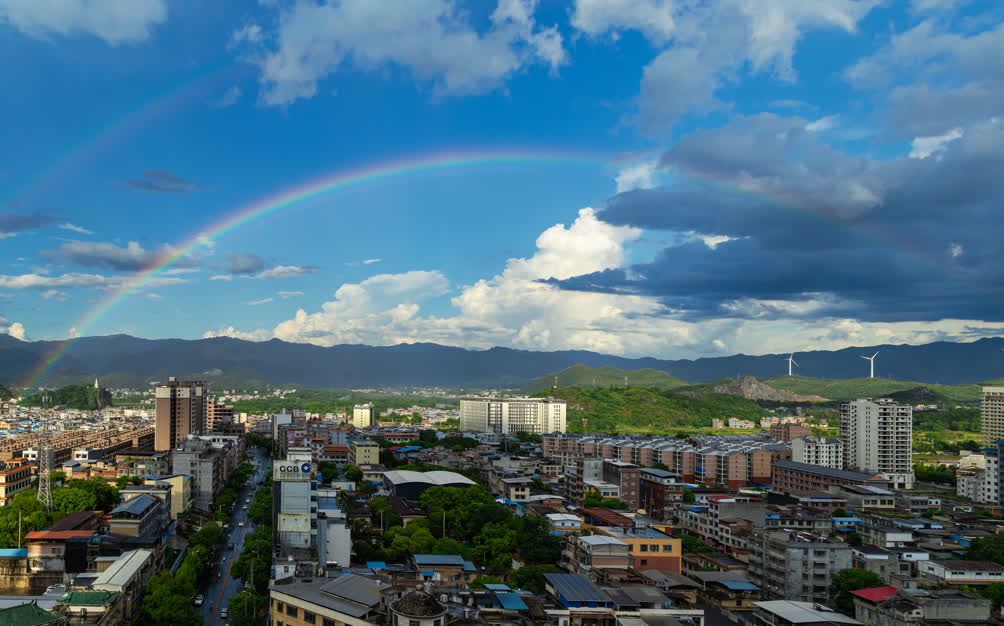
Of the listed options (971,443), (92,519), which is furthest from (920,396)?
(92,519)

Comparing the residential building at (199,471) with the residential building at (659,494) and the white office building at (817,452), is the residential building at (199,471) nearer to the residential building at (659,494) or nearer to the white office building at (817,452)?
the residential building at (659,494)

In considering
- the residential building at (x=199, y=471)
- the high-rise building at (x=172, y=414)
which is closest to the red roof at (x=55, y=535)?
the residential building at (x=199, y=471)

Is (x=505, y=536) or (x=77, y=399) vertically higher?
(x=505, y=536)

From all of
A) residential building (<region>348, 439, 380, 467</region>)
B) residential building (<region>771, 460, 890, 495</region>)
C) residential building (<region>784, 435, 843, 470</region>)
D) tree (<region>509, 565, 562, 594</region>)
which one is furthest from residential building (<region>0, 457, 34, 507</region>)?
residential building (<region>784, 435, 843, 470</region>)

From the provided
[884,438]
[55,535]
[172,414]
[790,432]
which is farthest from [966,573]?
[172,414]

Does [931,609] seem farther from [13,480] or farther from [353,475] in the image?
[13,480]
